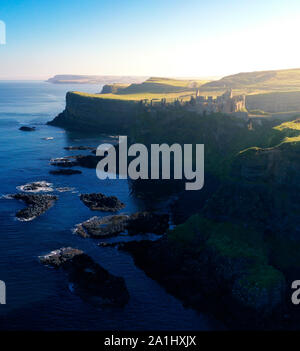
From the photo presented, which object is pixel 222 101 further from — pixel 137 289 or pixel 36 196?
pixel 137 289

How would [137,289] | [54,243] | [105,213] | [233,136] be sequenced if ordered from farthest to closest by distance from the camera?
[233,136] < [105,213] < [54,243] < [137,289]

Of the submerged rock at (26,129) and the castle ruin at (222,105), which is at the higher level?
the castle ruin at (222,105)

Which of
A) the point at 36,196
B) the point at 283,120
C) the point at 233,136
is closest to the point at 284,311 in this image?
the point at 36,196

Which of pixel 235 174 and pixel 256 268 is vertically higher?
A: pixel 235 174

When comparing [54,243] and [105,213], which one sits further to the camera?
[105,213]

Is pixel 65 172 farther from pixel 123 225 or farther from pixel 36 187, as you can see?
pixel 123 225
